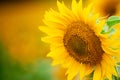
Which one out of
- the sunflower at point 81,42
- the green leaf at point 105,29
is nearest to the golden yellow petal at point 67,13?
the sunflower at point 81,42

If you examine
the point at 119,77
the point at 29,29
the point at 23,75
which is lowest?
the point at 119,77

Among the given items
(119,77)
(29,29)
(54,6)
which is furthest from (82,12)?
(54,6)

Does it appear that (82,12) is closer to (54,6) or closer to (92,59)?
(92,59)

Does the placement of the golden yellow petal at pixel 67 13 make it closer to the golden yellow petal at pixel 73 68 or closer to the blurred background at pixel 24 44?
the golden yellow petal at pixel 73 68

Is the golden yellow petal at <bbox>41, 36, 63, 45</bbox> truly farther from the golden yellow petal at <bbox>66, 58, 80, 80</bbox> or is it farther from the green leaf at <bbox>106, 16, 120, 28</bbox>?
the green leaf at <bbox>106, 16, 120, 28</bbox>

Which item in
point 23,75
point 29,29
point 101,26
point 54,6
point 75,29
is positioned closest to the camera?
point 101,26

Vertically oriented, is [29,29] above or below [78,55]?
above

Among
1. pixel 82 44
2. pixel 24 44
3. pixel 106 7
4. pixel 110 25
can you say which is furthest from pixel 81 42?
pixel 24 44
